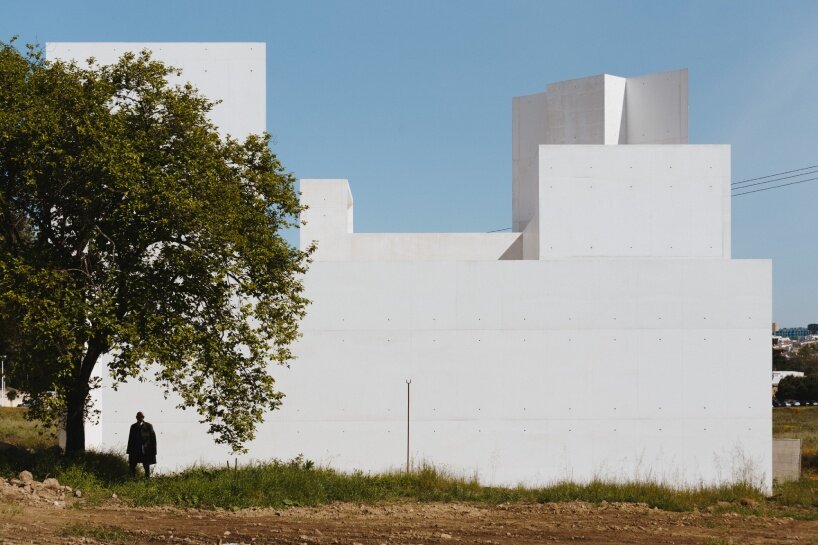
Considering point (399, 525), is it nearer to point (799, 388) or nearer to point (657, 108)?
point (657, 108)

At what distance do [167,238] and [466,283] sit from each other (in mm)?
8476

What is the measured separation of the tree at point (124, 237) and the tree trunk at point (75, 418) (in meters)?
0.24

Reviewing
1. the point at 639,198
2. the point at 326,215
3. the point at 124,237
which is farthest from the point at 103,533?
the point at 326,215

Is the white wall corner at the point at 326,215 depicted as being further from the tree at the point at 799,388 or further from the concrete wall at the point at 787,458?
the tree at the point at 799,388

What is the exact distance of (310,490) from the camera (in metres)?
15.6

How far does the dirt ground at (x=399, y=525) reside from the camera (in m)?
12.1

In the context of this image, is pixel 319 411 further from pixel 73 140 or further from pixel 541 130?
pixel 541 130

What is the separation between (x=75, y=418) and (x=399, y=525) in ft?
24.5

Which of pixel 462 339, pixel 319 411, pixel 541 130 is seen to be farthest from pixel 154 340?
pixel 541 130

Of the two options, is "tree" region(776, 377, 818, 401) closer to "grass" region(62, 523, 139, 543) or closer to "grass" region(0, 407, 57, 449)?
"grass" region(0, 407, 57, 449)

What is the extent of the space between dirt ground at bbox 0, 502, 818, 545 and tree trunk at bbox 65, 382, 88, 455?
3211 millimetres

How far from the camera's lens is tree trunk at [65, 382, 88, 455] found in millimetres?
17094

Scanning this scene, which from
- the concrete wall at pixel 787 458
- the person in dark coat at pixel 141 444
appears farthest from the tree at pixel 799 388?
the person in dark coat at pixel 141 444

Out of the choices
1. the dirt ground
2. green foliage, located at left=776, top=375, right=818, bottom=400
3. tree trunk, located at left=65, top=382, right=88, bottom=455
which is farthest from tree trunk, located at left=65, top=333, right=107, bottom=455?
green foliage, located at left=776, top=375, right=818, bottom=400
